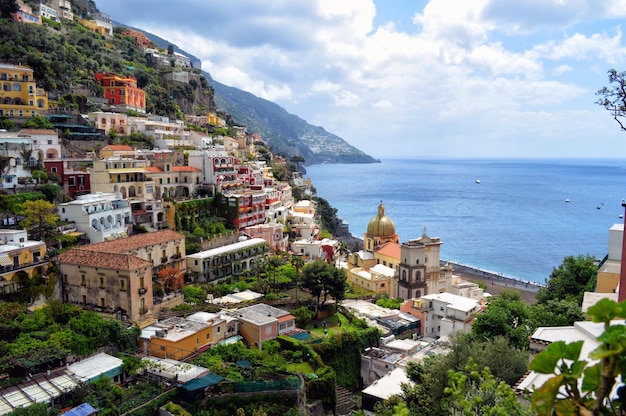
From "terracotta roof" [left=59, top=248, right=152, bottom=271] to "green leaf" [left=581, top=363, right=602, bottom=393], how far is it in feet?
76.2

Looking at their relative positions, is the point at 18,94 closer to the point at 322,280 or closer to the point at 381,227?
the point at 322,280

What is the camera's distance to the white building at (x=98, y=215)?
29.8 m

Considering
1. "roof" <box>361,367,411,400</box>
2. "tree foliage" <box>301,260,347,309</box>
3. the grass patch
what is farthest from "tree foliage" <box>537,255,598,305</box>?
the grass patch

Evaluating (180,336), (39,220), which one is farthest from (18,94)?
(180,336)

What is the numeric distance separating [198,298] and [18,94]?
88.1ft

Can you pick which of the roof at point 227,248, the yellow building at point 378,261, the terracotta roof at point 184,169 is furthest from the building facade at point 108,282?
the yellow building at point 378,261

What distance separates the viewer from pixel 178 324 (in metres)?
24.0

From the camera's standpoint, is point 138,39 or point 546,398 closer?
point 546,398

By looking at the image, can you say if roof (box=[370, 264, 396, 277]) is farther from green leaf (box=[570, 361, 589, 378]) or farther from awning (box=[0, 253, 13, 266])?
green leaf (box=[570, 361, 589, 378])

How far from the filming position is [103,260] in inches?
987

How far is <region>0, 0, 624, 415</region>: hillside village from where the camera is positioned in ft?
60.7

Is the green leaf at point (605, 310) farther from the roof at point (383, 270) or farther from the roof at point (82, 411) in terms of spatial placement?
the roof at point (383, 270)

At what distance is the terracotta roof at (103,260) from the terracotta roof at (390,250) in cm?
2496

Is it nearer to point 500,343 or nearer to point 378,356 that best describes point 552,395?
point 500,343
